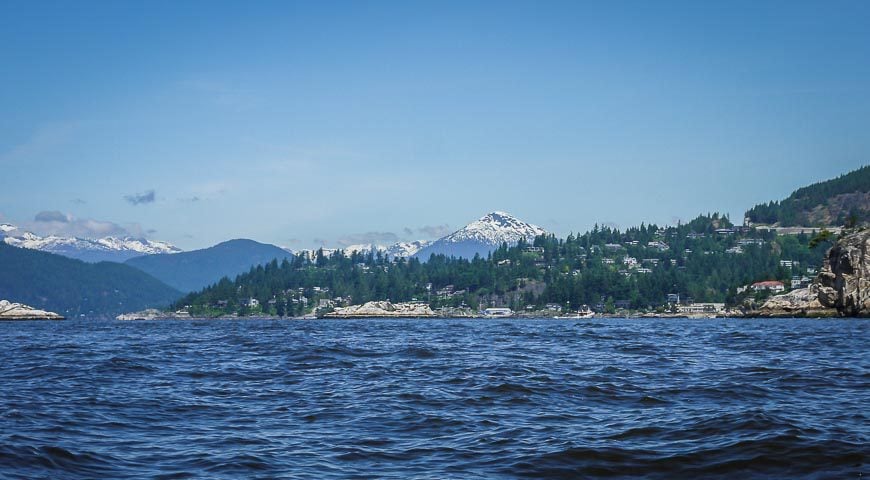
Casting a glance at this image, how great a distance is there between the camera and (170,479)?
13.8 metres

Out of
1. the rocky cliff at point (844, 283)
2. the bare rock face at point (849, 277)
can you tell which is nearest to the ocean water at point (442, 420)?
the bare rock face at point (849, 277)

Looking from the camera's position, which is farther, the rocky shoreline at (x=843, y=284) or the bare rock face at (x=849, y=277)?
the rocky shoreline at (x=843, y=284)

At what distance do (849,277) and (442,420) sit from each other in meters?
128

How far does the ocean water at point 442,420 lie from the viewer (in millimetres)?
14734

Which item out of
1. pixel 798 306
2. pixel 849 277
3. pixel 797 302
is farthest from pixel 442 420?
pixel 797 302

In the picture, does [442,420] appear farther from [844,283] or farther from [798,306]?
[798,306]

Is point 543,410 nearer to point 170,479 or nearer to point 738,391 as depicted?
point 738,391

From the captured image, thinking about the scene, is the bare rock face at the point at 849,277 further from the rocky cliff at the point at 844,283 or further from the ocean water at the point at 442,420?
the ocean water at the point at 442,420

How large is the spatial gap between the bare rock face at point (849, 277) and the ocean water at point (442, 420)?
10266cm

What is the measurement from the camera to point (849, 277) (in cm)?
12862

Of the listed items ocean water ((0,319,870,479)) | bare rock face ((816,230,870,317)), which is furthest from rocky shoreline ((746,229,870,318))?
ocean water ((0,319,870,479))

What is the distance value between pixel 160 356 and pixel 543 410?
91.6 ft

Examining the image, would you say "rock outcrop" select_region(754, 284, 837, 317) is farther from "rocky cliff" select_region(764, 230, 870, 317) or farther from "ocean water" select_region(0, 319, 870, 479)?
"ocean water" select_region(0, 319, 870, 479)

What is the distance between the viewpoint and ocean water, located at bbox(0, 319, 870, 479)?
14.7m
